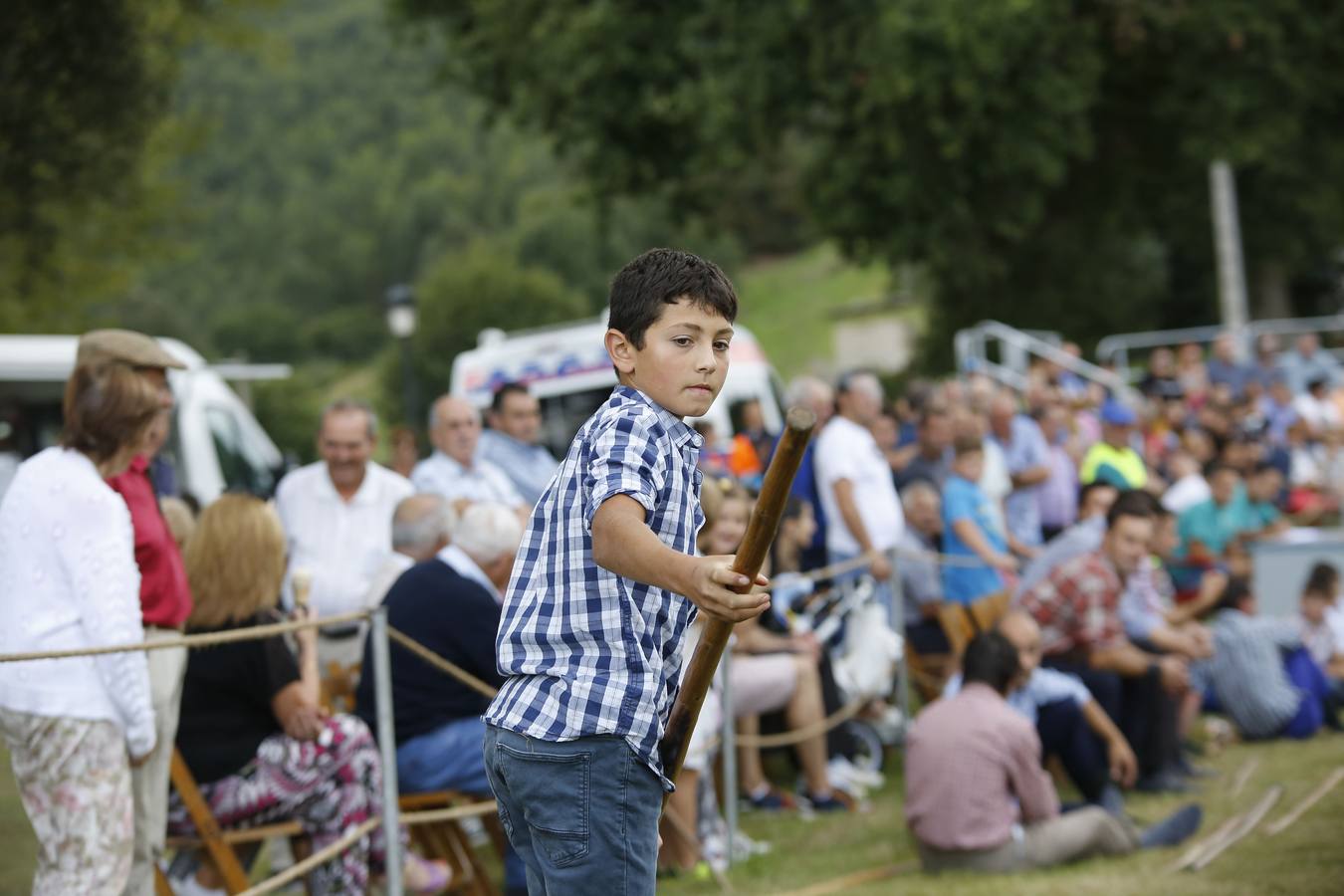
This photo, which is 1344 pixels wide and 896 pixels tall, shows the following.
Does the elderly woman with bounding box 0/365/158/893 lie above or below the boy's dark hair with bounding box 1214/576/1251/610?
above

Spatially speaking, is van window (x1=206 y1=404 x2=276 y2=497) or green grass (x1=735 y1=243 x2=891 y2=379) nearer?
van window (x1=206 y1=404 x2=276 y2=497)

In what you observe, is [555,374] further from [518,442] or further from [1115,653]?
[1115,653]

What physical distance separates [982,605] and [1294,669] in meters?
2.20

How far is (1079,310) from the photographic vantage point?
31.8 meters

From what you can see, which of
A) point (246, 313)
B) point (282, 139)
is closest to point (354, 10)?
point (282, 139)

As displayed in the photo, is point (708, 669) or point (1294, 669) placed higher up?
point (708, 669)

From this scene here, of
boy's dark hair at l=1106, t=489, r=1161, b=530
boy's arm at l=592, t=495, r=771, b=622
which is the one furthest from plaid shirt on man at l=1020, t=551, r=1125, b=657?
boy's arm at l=592, t=495, r=771, b=622

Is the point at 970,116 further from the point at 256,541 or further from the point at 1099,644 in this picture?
the point at 256,541

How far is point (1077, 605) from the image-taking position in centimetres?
854

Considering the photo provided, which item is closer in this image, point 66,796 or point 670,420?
point 670,420

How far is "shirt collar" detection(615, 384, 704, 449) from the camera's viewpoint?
2.85 meters

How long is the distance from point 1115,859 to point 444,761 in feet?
9.43

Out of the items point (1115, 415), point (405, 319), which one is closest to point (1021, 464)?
point (1115, 415)

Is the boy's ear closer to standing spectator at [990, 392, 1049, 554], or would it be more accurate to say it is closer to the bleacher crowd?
the bleacher crowd
